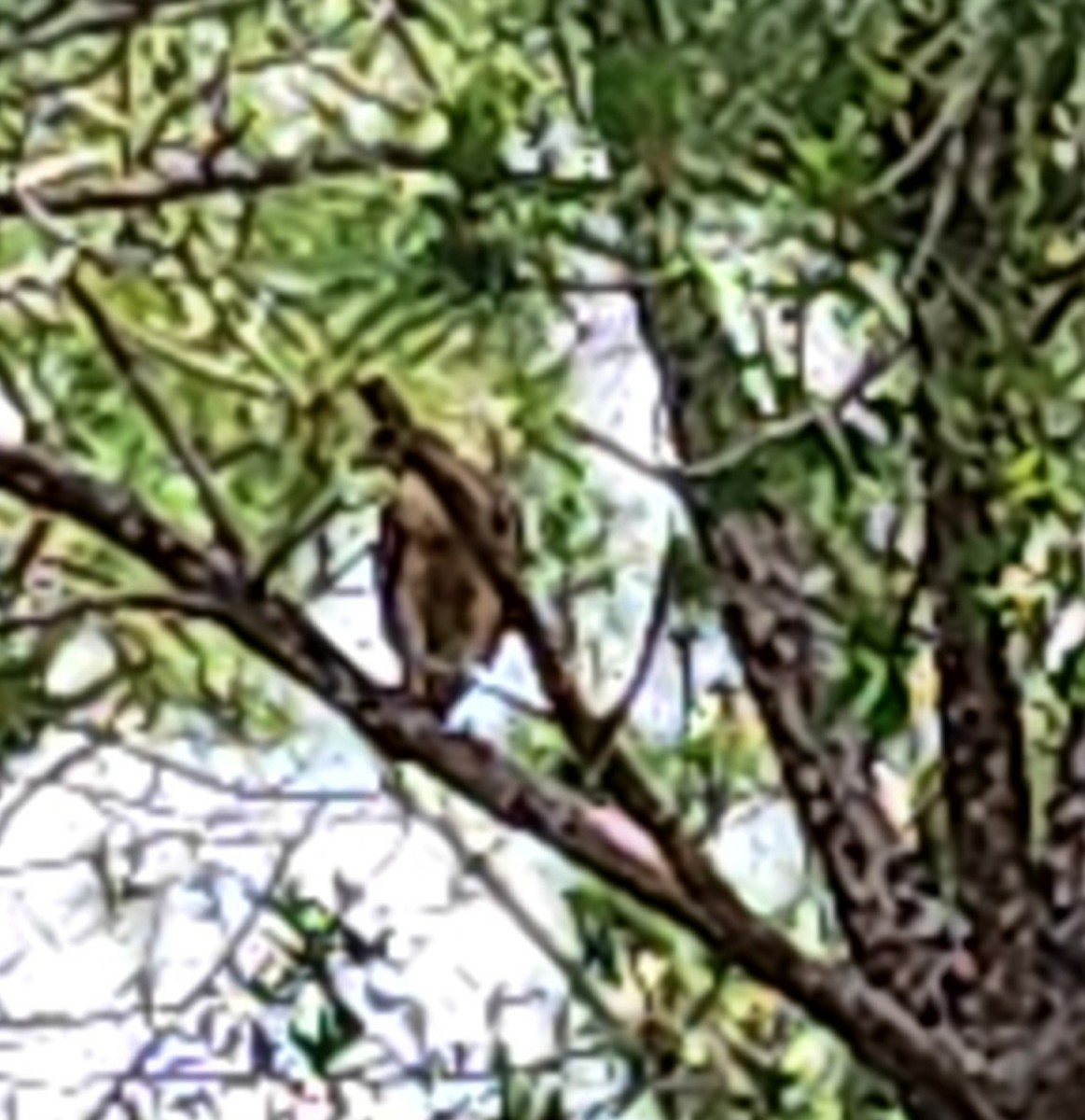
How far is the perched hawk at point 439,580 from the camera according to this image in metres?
1.59

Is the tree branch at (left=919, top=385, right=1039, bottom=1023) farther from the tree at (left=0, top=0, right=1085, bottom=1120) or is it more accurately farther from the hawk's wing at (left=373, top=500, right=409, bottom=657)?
the hawk's wing at (left=373, top=500, right=409, bottom=657)

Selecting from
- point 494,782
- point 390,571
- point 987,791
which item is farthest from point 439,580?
point 987,791

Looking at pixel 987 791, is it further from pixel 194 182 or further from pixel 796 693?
pixel 194 182

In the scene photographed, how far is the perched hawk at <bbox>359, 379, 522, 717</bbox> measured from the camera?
159 cm

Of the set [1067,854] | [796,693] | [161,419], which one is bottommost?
[1067,854]

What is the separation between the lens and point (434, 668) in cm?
167

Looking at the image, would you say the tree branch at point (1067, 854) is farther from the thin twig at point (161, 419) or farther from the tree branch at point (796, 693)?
the thin twig at point (161, 419)

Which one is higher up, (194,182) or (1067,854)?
(194,182)

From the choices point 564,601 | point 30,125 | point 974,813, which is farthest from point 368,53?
point 974,813

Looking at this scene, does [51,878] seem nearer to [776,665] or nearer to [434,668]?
[434,668]

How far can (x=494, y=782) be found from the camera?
1.57m

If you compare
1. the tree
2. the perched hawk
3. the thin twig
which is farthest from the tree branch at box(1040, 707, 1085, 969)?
the thin twig

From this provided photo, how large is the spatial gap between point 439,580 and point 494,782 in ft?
0.44

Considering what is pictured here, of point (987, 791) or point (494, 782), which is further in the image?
point (987, 791)
